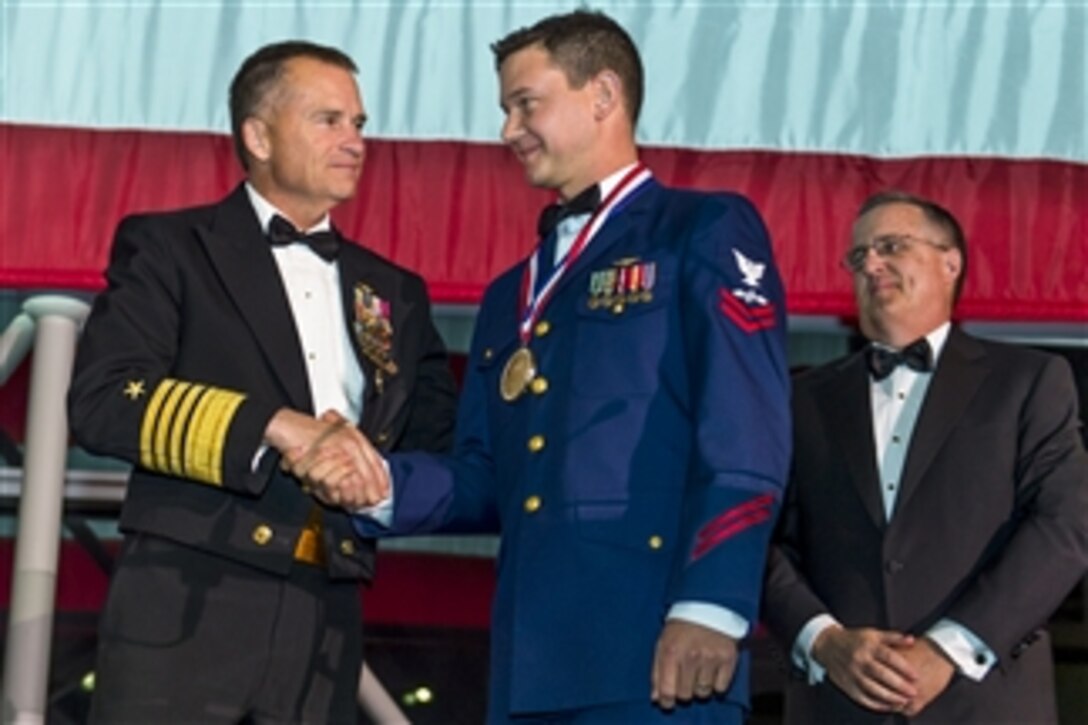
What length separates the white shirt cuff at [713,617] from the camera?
8.43 feet

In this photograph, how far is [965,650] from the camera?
3.09 metres

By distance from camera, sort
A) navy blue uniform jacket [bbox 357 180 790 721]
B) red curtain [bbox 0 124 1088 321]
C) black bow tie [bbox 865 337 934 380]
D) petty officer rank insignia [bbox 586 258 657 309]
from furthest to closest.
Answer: red curtain [bbox 0 124 1088 321], black bow tie [bbox 865 337 934 380], petty officer rank insignia [bbox 586 258 657 309], navy blue uniform jacket [bbox 357 180 790 721]

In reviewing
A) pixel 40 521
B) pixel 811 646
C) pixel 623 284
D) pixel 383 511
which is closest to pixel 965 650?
pixel 811 646

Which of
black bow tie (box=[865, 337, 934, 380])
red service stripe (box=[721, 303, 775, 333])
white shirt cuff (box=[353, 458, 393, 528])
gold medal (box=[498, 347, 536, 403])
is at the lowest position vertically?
white shirt cuff (box=[353, 458, 393, 528])

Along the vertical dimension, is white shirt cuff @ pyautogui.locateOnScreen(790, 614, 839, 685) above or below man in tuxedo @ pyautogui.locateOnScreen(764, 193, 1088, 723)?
below

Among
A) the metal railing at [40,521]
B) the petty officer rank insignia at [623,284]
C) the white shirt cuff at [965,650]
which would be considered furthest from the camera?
the metal railing at [40,521]

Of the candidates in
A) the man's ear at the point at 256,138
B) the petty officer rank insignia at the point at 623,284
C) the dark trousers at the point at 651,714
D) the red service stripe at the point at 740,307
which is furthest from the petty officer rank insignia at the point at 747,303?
the man's ear at the point at 256,138

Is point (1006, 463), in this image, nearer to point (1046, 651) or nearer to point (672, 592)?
point (1046, 651)

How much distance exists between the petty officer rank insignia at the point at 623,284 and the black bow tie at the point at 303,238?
570 millimetres

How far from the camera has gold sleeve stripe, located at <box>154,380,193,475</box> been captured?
9.78 feet

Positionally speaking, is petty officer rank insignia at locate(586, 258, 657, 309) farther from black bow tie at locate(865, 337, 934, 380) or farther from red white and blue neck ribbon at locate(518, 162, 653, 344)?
black bow tie at locate(865, 337, 934, 380)

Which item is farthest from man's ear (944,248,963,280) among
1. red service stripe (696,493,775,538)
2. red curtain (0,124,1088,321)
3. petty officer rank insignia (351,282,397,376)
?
red service stripe (696,493,775,538)

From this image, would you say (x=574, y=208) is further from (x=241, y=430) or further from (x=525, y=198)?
(x=525, y=198)

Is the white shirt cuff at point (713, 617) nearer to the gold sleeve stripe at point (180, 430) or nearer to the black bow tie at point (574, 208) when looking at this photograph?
the black bow tie at point (574, 208)
